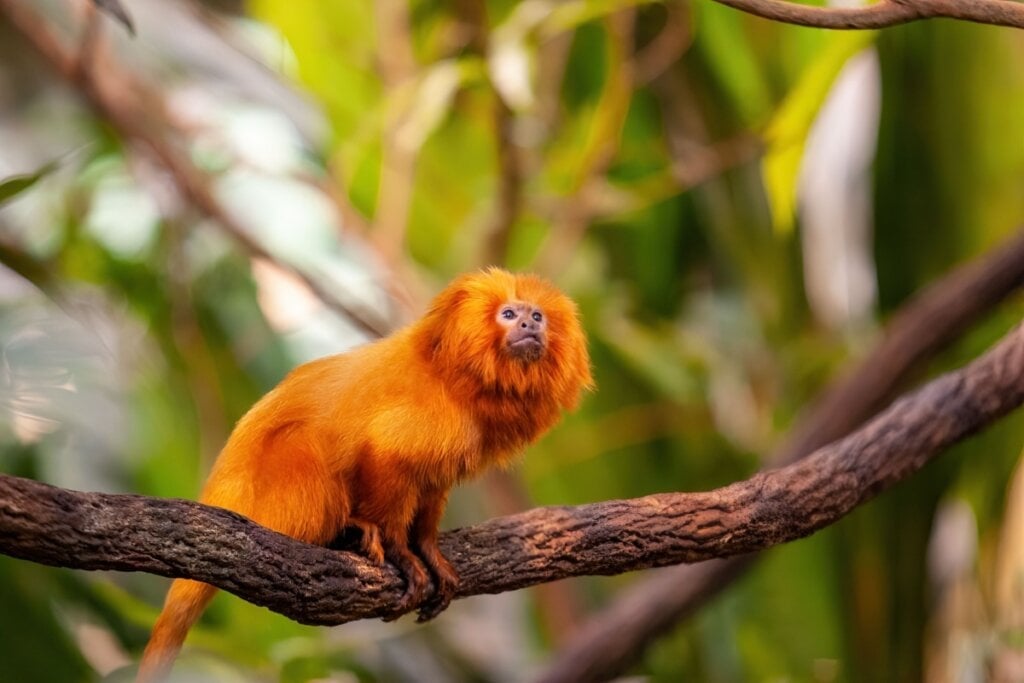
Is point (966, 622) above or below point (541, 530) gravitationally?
below

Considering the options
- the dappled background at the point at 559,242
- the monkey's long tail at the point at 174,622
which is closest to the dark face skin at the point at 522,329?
the monkey's long tail at the point at 174,622

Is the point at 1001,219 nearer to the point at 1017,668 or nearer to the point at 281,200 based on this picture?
the point at 1017,668

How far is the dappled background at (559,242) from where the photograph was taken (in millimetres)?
2477

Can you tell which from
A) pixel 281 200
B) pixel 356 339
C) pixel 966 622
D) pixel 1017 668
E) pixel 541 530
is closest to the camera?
pixel 541 530

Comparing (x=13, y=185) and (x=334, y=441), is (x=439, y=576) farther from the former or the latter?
(x=13, y=185)

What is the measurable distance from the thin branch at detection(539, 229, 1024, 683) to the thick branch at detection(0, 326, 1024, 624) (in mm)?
680

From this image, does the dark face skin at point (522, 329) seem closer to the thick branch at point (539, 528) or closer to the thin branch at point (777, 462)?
the thick branch at point (539, 528)

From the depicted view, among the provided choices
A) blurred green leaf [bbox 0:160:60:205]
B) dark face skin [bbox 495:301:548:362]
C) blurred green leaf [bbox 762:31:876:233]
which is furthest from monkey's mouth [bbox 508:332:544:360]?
blurred green leaf [bbox 762:31:876:233]

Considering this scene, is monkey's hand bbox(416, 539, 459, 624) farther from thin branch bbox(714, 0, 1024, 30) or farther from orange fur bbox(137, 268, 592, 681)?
thin branch bbox(714, 0, 1024, 30)

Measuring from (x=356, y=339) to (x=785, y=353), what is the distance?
1177 mm

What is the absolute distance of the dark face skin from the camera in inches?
54.4

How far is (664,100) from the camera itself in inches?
128

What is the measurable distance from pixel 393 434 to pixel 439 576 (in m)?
0.19

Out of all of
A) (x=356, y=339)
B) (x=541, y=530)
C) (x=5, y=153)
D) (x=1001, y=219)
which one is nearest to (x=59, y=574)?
(x=356, y=339)
